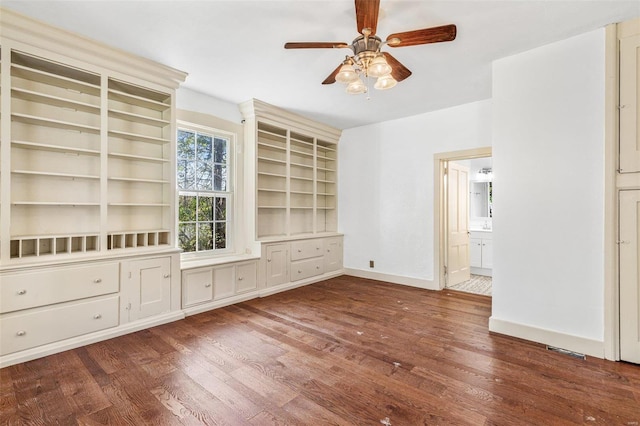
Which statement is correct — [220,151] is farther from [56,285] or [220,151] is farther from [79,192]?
[56,285]

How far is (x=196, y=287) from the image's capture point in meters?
3.51

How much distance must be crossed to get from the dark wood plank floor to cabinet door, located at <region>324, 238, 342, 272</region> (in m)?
2.17

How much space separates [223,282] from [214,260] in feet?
1.00

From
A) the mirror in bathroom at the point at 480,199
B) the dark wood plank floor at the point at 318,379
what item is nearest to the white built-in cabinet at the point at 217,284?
the dark wood plank floor at the point at 318,379

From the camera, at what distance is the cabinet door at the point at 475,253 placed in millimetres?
5730

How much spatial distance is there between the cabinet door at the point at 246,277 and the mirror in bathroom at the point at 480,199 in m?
5.00

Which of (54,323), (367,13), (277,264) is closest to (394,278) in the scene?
(277,264)

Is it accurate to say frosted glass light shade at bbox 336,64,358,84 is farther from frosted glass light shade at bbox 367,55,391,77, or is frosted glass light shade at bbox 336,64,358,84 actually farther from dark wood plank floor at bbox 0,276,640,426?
dark wood plank floor at bbox 0,276,640,426

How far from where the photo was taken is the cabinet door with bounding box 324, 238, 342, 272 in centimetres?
535

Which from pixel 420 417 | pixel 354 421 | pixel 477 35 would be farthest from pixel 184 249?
pixel 477 35

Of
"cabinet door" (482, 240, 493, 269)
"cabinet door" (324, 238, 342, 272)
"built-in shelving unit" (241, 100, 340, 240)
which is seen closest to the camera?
"built-in shelving unit" (241, 100, 340, 240)

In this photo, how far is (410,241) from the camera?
4812 mm

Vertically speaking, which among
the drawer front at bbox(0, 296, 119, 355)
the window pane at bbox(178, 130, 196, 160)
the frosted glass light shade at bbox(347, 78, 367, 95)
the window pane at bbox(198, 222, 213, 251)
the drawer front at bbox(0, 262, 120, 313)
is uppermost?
the frosted glass light shade at bbox(347, 78, 367, 95)

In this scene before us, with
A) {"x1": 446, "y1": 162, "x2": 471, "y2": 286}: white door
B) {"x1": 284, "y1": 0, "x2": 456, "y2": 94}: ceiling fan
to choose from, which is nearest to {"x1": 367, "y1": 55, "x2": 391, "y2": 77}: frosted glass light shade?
{"x1": 284, "y1": 0, "x2": 456, "y2": 94}: ceiling fan
